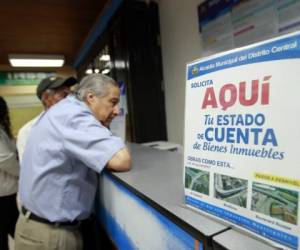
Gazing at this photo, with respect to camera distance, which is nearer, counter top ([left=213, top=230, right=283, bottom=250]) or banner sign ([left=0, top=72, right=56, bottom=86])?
counter top ([left=213, top=230, right=283, bottom=250])

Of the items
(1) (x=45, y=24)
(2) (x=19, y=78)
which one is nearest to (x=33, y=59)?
(2) (x=19, y=78)

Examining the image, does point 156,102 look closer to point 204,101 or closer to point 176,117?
point 176,117

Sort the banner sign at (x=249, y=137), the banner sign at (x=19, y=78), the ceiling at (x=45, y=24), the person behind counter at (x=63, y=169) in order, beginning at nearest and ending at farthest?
the banner sign at (x=249, y=137)
the person behind counter at (x=63, y=169)
the ceiling at (x=45, y=24)
the banner sign at (x=19, y=78)

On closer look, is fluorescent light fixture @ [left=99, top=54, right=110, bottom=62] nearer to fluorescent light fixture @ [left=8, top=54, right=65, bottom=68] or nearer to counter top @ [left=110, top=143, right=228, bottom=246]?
fluorescent light fixture @ [left=8, top=54, right=65, bottom=68]

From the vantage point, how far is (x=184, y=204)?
61cm

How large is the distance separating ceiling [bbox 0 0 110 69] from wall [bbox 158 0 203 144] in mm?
648

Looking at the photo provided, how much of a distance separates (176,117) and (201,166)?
1.69 meters

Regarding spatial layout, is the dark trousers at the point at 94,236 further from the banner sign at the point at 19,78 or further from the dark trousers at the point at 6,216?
the banner sign at the point at 19,78

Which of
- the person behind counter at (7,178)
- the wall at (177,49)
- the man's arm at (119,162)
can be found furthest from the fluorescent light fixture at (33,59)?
the man's arm at (119,162)

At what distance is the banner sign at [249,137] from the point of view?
0.38 metres

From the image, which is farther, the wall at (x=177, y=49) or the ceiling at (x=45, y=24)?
the ceiling at (x=45, y=24)

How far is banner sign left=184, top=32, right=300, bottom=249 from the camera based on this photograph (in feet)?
1.24

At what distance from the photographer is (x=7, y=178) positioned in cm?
188

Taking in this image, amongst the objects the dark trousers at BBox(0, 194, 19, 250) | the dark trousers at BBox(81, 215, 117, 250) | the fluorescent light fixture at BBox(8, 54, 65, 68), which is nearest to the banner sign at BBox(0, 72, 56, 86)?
the fluorescent light fixture at BBox(8, 54, 65, 68)
